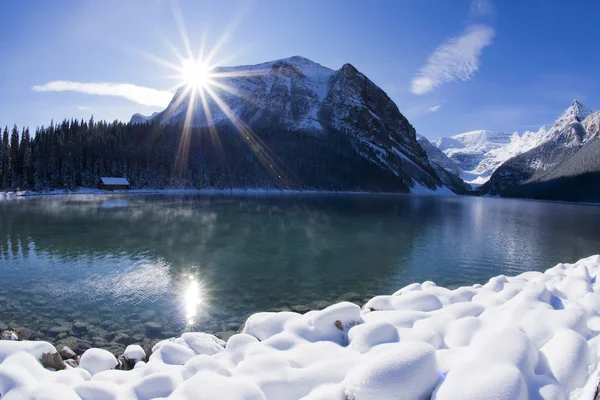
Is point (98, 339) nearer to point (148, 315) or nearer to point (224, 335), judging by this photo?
point (148, 315)

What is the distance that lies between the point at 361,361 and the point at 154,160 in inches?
5876

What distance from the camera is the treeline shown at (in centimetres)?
10962

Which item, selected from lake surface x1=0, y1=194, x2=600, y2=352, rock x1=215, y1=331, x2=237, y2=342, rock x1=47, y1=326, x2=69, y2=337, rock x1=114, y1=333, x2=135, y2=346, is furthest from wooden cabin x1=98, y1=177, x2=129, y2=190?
rock x1=215, y1=331, x2=237, y2=342

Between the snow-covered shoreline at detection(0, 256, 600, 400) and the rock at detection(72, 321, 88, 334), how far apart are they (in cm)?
481

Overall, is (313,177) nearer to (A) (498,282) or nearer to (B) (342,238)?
(B) (342,238)

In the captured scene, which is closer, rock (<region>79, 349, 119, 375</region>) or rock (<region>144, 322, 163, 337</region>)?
rock (<region>79, 349, 119, 375</region>)

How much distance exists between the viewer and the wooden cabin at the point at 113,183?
118 meters

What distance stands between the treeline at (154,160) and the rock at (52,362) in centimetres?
12513

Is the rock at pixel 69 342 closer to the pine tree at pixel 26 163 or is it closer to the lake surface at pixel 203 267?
the lake surface at pixel 203 267

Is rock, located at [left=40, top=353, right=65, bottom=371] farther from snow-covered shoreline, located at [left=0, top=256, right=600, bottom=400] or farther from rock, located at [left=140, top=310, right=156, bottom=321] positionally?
rock, located at [left=140, top=310, right=156, bottom=321]

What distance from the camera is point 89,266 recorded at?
21.5 meters

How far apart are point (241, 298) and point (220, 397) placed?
1145 centimetres

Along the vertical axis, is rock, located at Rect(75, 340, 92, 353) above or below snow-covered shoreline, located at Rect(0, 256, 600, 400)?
→ below

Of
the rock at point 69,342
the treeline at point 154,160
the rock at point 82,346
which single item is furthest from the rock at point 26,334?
the treeline at point 154,160
